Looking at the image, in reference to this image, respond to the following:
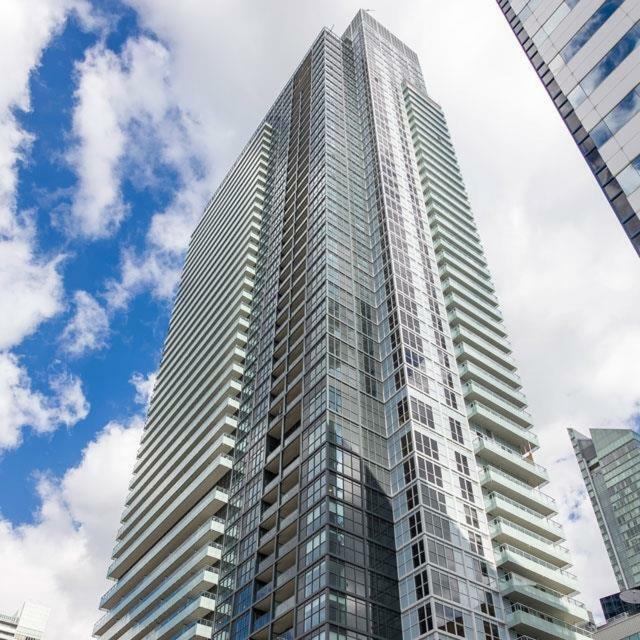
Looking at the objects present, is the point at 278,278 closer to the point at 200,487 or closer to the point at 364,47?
the point at 200,487

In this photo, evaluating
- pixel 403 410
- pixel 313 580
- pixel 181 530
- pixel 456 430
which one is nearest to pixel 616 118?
pixel 403 410

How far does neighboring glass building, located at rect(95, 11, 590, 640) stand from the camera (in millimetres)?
56438

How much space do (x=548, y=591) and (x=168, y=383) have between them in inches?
2478

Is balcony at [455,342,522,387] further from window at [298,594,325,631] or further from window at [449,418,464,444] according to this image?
window at [298,594,325,631]

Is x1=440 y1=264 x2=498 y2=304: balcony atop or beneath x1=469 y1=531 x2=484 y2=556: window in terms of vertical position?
atop

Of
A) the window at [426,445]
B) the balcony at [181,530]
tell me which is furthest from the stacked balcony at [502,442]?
the balcony at [181,530]

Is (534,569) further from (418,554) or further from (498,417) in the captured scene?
(498,417)

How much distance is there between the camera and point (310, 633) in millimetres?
51031

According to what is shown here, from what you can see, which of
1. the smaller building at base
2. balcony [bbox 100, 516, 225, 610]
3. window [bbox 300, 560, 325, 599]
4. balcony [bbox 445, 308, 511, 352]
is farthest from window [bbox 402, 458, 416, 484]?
the smaller building at base

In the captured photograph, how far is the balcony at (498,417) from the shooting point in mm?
73375

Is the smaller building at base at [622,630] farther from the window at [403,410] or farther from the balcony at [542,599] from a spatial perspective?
the window at [403,410]

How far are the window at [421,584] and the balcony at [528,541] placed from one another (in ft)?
34.7

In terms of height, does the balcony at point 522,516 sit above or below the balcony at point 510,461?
below

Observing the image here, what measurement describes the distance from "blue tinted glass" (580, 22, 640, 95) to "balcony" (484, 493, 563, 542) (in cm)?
3977
